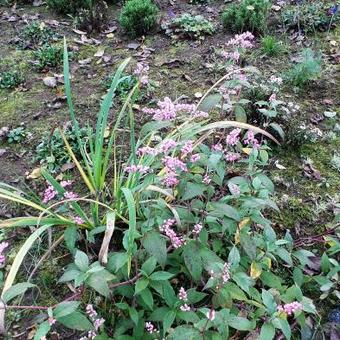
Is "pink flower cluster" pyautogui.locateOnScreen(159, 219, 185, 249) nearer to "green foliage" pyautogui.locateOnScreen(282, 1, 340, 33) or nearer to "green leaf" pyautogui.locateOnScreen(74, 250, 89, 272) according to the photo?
"green leaf" pyautogui.locateOnScreen(74, 250, 89, 272)

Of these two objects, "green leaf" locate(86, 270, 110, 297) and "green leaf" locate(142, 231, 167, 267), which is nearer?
"green leaf" locate(86, 270, 110, 297)

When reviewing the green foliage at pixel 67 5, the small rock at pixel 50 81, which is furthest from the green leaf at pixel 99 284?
the green foliage at pixel 67 5

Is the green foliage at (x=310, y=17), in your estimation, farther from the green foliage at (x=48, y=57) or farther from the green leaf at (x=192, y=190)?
the green leaf at (x=192, y=190)

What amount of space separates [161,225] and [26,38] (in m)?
3.14

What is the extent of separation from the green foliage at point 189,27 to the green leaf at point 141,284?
119 inches

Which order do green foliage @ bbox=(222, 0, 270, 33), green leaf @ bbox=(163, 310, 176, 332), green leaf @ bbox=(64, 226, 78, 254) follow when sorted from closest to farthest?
green leaf @ bbox=(163, 310, 176, 332)
green leaf @ bbox=(64, 226, 78, 254)
green foliage @ bbox=(222, 0, 270, 33)

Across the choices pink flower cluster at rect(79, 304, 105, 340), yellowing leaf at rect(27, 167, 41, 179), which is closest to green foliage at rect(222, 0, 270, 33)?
yellowing leaf at rect(27, 167, 41, 179)

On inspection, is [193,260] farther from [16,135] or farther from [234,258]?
[16,135]

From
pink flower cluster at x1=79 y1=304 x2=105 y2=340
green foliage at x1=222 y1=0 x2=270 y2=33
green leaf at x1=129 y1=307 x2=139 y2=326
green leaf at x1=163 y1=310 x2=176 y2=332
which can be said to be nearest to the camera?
pink flower cluster at x1=79 y1=304 x2=105 y2=340

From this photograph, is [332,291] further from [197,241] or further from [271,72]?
[271,72]

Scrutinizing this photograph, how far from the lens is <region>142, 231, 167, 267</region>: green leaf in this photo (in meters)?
1.95

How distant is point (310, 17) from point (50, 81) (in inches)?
100

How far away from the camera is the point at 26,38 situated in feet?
14.5

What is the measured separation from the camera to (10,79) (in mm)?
3848
